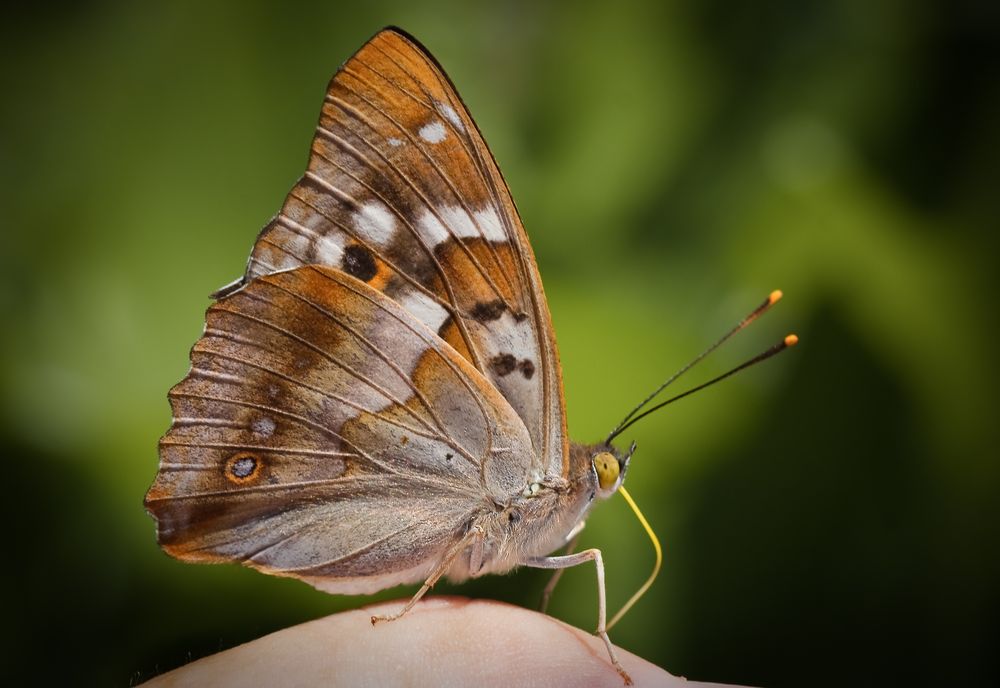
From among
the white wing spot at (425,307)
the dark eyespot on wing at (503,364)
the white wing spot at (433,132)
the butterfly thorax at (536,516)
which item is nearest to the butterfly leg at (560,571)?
the butterfly thorax at (536,516)

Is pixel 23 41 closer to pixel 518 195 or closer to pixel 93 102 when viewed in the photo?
pixel 93 102

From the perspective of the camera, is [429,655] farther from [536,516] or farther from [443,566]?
[536,516]

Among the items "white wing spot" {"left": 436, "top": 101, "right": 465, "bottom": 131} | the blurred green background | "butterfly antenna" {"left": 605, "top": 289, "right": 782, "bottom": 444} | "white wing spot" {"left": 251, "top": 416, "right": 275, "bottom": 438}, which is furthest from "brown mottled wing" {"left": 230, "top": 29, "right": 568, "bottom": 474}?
the blurred green background

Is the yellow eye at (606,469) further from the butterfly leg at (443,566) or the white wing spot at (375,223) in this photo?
the white wing spot at (375,223)

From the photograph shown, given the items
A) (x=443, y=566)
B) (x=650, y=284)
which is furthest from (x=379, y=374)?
(x=650, y=284)

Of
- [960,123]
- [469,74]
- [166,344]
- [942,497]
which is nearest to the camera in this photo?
[942,497]

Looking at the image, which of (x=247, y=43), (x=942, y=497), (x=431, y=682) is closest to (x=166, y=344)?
(x=247, y=43)
